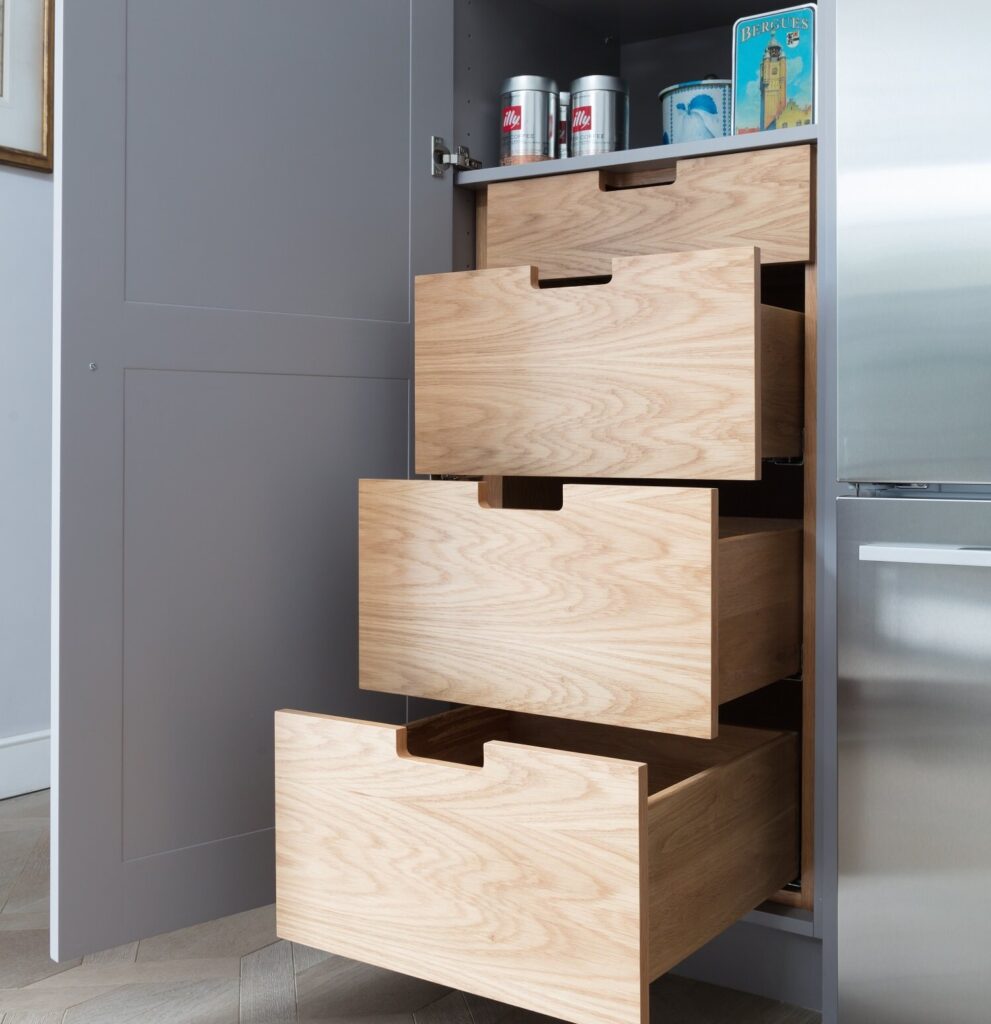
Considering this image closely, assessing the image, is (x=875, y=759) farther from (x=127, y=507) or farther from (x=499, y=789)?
(x=127, y=507)

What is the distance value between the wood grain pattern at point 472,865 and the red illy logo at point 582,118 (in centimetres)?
80

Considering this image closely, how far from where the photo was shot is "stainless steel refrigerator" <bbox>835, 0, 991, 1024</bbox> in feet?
3.62

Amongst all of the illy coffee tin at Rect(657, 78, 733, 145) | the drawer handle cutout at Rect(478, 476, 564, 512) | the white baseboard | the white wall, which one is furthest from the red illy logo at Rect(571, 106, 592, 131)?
the white baseboard

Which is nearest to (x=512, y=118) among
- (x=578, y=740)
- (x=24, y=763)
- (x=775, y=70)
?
(x=775, y=70)

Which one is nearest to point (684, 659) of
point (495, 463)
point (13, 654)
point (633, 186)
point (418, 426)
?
point (495, 463)

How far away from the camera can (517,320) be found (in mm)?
1302

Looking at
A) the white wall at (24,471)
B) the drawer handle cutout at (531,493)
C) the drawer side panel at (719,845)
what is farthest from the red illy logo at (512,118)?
the white wall at (24,471)

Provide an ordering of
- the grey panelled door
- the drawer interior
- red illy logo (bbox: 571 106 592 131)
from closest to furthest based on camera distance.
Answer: the grey panelled door → the drawer interior → red illy logo (bbox: 571 106 592 131)

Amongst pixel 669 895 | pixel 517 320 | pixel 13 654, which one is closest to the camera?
pixel 669 895

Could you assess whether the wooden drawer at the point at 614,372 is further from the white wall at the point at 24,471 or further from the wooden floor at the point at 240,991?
the white wall at the point at 24,471

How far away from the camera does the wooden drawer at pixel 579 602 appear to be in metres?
1.12

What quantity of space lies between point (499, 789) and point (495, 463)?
391mm

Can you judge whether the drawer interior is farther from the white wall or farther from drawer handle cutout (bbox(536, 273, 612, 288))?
the white wall

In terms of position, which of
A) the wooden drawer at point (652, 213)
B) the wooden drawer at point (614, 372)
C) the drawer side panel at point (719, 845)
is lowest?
the drawer side panel at point (719, 845)
